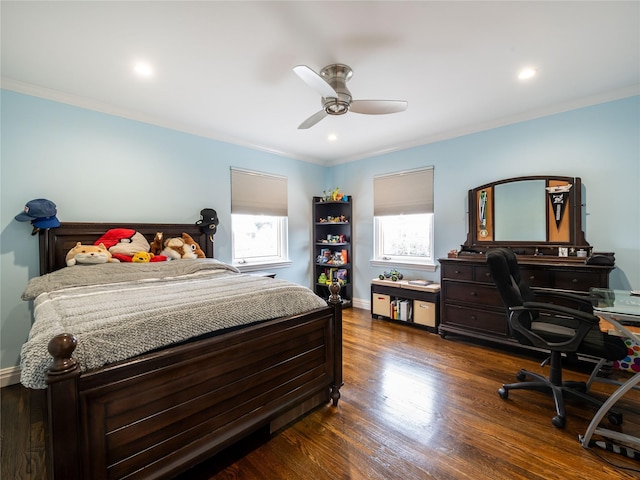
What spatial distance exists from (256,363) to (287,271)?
2.91 metres

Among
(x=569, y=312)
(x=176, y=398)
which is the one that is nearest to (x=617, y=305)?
(x=569, y=312)

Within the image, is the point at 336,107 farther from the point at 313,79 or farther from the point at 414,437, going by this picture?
the point at 414,437

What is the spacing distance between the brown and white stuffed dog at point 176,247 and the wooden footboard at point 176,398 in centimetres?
180

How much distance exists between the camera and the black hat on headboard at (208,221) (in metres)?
3.49

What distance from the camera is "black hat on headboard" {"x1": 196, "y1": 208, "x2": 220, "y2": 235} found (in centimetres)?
349

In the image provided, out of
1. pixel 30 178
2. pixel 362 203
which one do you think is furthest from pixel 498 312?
pixel 30 178

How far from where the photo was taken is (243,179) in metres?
4.00

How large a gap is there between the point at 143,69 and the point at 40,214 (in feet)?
4.89

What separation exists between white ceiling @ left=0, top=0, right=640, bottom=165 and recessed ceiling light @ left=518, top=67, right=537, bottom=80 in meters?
0.05

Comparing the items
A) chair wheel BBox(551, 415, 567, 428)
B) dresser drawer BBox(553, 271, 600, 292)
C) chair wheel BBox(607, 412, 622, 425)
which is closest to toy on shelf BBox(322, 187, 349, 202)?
dresser drawer BBox(553, 271, 600, 292)

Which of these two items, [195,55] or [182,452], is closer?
[182,452]

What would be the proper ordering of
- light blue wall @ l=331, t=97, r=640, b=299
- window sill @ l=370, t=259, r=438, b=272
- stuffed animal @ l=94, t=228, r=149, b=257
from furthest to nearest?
1. window sill @ l=370, t=259, r=438, b=272
2. stuffed animal @ l=94, t=228, r=149, b=257
3. light blue wall @ l=331, t=97, r=640, b=299

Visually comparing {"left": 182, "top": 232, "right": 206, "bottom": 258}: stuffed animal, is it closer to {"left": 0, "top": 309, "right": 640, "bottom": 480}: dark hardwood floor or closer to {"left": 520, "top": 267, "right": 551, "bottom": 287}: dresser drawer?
{"left": 0, "top": 309, "right": 640, "bottom": 480}: dark hardwood floor

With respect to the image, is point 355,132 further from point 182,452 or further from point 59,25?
point 182,452
